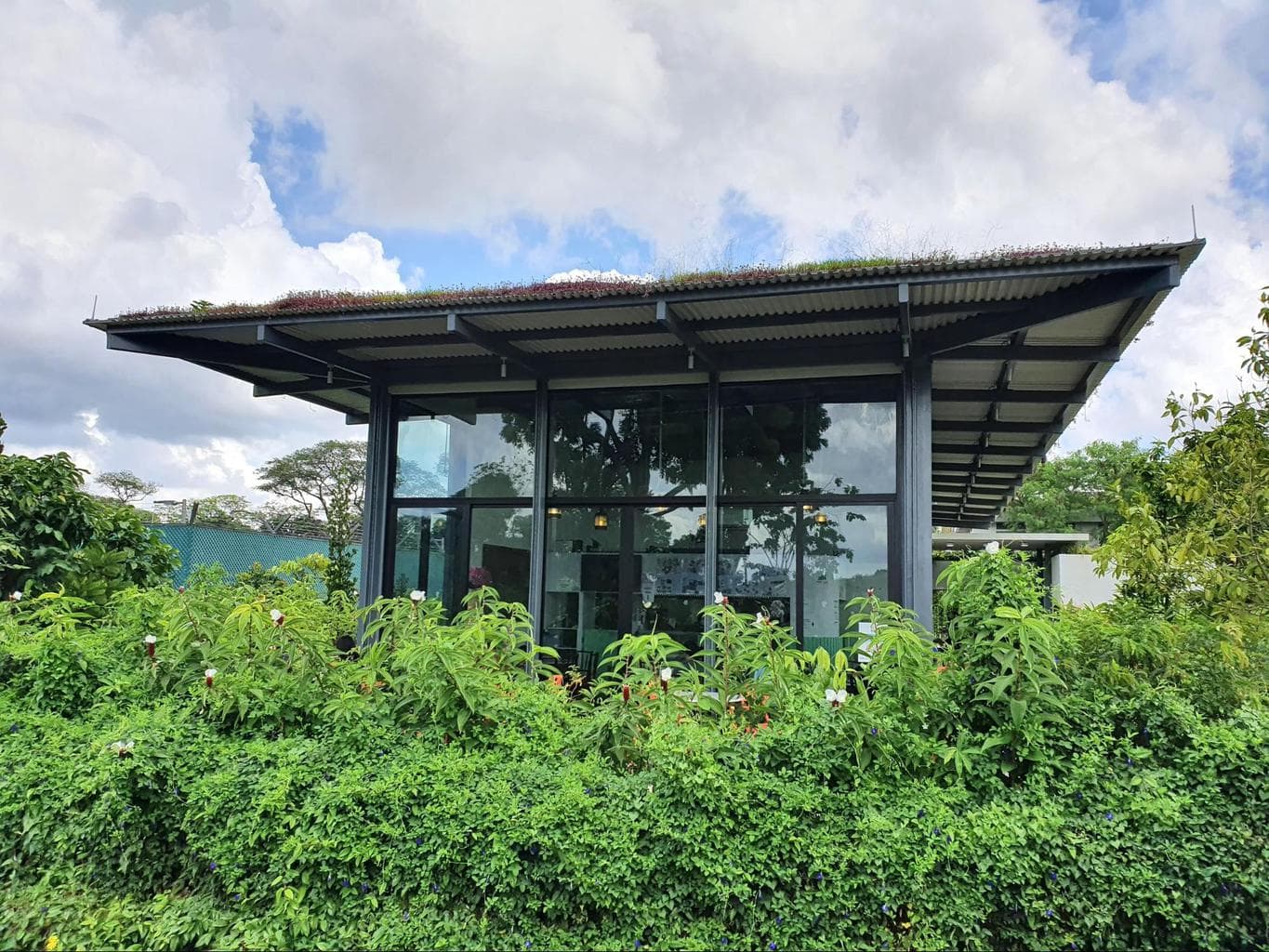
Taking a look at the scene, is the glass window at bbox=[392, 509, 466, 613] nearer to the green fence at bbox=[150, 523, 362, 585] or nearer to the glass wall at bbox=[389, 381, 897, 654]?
the glass wall at bbox=[389, 381, 897, 654]

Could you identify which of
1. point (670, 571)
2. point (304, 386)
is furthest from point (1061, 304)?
point (304, 386)

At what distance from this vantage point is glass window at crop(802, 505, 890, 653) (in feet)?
23.1

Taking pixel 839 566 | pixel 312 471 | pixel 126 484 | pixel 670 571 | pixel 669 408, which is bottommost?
pixel 670 571

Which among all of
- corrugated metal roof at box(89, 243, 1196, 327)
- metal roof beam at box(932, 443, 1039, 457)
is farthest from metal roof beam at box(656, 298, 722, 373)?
metal roof beam at box(932, 443, 1039, 457)

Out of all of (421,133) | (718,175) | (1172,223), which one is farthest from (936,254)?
(421,133)

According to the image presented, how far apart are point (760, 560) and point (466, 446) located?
353 centimetres

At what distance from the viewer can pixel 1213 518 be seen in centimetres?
418

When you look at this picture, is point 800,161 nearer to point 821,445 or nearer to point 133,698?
point 821,445

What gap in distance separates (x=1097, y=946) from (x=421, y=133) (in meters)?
11.6

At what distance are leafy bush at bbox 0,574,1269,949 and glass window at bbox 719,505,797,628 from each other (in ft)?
12.0

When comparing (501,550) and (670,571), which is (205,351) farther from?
(670,571)

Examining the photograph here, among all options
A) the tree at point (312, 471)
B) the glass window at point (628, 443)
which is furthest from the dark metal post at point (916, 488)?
the tree at point (312, 471)

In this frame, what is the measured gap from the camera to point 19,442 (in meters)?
6.66

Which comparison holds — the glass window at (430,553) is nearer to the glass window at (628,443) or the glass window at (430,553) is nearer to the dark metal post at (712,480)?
the glass window at (628,443)
